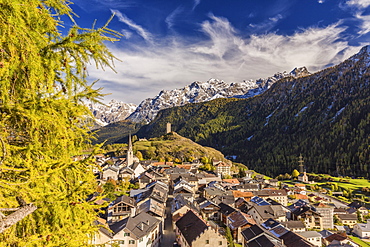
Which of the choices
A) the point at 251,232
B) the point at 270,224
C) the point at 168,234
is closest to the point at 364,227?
the point at 270,224

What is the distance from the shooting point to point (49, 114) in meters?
4.23

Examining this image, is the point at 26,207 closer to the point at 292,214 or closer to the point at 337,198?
the point at 292,214

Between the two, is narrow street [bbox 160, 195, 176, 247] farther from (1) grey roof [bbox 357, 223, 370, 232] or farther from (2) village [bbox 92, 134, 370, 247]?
(1) grey roof [bbox 357, 223, 370, 232]

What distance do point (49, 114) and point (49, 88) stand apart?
1.98 feet

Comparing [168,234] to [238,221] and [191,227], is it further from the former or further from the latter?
[238,221]

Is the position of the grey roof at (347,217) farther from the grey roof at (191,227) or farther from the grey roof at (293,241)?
the grey roof at (191,227)

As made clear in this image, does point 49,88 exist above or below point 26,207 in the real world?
above

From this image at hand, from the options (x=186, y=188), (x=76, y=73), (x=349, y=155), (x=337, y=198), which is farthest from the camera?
(x=349, y=155)

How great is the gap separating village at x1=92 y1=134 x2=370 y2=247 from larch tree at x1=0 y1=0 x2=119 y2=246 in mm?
9756

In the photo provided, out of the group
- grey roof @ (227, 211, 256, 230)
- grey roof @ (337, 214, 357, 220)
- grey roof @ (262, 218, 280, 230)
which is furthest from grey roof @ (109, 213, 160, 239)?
grey roof @ (337, 214, 357, 220)

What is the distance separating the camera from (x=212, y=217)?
48219 millimetres

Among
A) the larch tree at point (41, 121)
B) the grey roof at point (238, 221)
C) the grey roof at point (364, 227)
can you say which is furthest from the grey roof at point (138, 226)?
the grey roof at point (364, 227)

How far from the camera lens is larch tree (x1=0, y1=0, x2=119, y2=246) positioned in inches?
149

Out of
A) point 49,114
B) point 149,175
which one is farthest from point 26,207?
Answer: point 149,175
